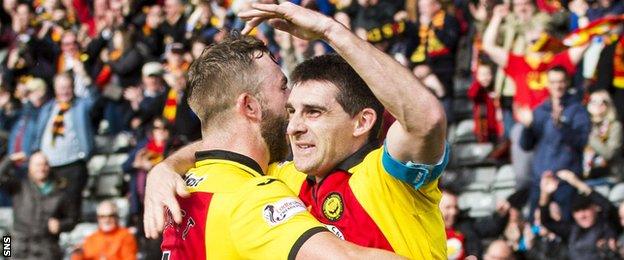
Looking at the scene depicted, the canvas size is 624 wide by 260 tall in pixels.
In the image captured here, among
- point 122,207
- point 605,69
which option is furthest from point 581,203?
point 122,207

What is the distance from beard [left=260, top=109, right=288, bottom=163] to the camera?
5348 mm

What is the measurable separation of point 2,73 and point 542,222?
10656 mm

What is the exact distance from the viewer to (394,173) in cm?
488

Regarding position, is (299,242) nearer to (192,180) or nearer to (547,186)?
(192,180)

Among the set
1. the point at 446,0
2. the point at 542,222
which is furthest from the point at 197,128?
the point at 542,222

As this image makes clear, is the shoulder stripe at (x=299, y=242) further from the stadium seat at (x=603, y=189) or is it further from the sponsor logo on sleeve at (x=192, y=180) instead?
the stadium seat at (x=603, y=189)

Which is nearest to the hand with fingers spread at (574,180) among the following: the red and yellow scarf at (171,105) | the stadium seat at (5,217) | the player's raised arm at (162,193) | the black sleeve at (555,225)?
the black sleeve at (555,225)

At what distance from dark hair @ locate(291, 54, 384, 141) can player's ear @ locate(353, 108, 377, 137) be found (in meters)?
0.02

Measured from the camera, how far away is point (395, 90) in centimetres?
468

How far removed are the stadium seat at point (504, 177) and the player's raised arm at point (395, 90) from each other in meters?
8.61

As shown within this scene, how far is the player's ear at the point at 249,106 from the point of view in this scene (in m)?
5.27

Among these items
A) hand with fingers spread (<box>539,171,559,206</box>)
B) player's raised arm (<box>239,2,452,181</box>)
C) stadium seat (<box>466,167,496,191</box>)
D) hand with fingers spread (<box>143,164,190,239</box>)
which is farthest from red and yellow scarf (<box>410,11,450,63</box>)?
player's raised arm (<box>239,2,452,181</box>)

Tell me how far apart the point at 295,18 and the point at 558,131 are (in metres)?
7.58

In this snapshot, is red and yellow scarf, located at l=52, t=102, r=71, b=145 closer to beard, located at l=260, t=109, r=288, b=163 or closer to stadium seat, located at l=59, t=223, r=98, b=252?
stadium seat, located at l=59, t=223, r=98, b=252
